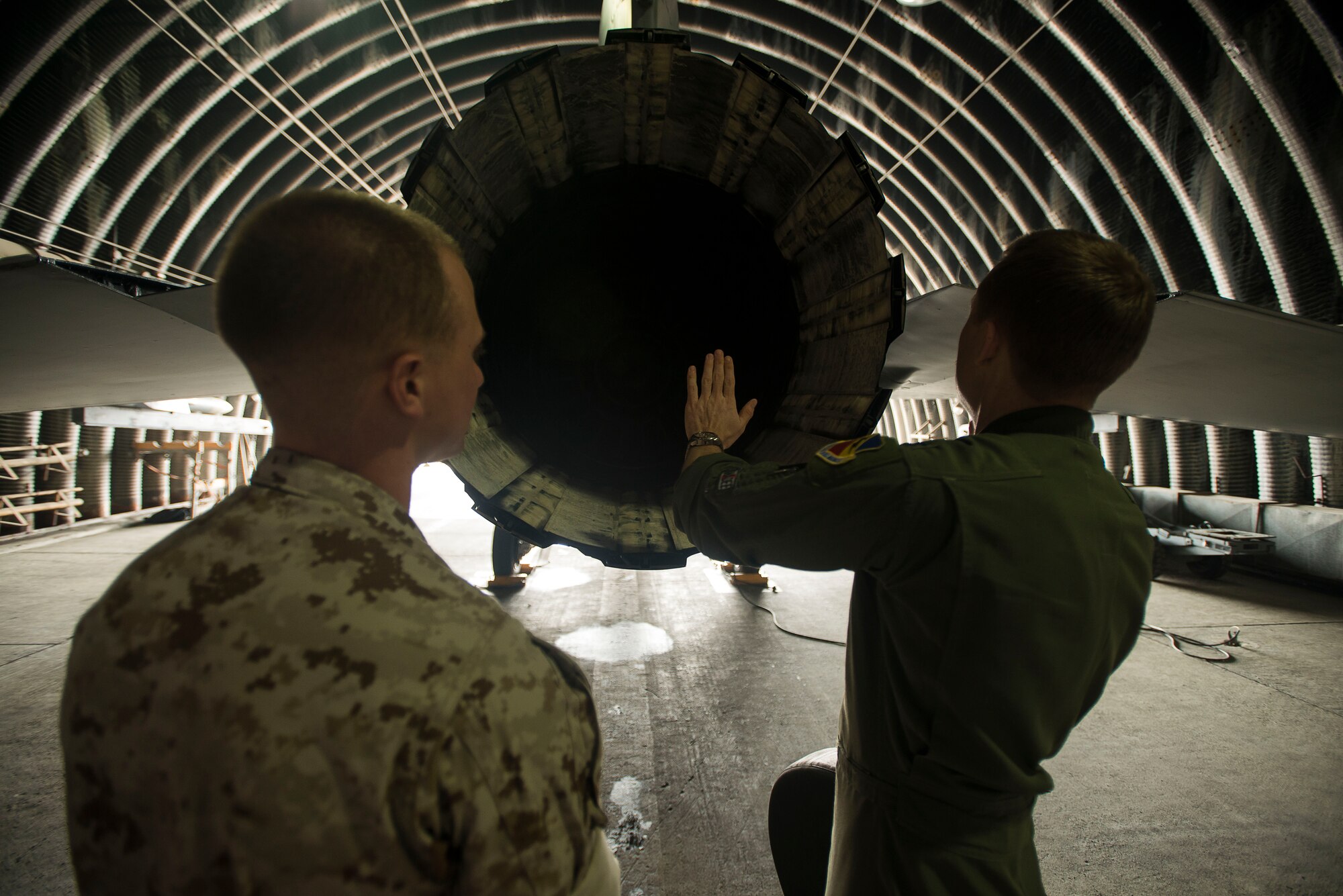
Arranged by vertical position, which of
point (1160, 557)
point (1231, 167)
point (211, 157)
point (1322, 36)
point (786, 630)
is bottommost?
point (786, 630)

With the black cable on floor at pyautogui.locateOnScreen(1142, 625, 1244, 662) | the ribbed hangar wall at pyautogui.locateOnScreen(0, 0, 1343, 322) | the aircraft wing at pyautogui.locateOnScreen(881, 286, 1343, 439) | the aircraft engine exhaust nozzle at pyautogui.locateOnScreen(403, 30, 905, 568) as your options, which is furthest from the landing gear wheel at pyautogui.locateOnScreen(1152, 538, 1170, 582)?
the aircraft engine exhaust nozzle at pyautogui.locateOnScreen(403, 30, 905, 568)

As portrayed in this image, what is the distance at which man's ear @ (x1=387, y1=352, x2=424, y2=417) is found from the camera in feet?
2.09

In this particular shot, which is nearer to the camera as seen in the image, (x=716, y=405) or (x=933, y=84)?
(x=716, y=405)

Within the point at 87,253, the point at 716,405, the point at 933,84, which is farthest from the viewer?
the point at 933,84

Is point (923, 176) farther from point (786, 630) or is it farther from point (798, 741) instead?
point (798, 741)

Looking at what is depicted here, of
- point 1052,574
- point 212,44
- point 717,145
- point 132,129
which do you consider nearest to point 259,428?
point 132,129

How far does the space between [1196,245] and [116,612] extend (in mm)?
9411

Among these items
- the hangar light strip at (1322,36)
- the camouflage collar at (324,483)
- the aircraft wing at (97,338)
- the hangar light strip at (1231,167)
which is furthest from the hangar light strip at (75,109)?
the hangar light strip at (1322,36)

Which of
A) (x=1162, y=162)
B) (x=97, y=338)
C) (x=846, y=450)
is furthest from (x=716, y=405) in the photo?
(x=1162, y=162)

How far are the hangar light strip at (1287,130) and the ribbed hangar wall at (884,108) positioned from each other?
0.02 m

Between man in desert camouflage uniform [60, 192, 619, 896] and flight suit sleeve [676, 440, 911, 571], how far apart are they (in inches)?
17.3

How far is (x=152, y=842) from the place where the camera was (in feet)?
1.64

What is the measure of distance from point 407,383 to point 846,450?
652 mm

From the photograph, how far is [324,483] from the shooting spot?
23.7 inches
